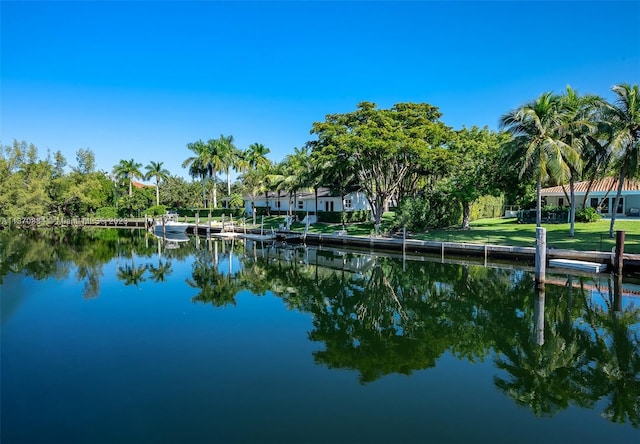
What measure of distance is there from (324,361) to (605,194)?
3795 centimetres

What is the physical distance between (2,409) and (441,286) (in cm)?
1716

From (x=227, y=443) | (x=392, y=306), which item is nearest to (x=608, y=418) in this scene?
(x=227, y=443)

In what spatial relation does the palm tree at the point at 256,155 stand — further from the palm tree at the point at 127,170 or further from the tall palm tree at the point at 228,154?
the palm tree at the point at 127,170

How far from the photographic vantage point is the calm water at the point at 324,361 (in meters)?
7.85

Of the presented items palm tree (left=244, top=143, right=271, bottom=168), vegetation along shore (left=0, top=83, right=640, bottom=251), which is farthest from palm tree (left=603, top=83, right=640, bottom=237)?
palm tree (left=244, top=143, right=271, bottom=168)

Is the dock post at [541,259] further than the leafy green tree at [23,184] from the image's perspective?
No

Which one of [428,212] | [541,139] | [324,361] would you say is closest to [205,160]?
[428,212]

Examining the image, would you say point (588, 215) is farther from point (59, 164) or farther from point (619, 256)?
point (59, 164)

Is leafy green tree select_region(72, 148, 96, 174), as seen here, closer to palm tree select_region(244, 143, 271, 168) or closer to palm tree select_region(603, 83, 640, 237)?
palm tree select_region(244, 143, 271, 168)

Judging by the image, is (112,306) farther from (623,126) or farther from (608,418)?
(623,126)

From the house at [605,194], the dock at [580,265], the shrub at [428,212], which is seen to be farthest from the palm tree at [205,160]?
the dock at [580,265]

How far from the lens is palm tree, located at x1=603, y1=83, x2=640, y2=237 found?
23.2 metres

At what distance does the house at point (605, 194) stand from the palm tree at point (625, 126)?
45.5 feet

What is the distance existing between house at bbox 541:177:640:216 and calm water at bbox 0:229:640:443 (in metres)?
25.5
